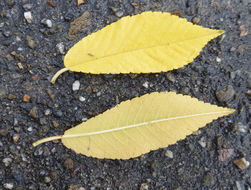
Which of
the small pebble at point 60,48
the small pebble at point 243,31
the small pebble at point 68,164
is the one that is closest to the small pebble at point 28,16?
the small pebble at point 60,48

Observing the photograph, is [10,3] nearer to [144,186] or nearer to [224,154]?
[144,186]

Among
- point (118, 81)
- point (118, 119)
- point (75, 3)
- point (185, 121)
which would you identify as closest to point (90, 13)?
point (75, 3)

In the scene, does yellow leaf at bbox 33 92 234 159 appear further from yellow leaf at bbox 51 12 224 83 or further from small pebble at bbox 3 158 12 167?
small pebble at bbox 3 158 12 167

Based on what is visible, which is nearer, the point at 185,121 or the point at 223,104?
the point at 185,121

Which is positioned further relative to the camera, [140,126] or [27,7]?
[27,7]

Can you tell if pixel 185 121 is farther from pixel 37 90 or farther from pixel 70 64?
pixel 37 90

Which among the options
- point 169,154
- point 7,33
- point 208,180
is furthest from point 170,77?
point 7,33

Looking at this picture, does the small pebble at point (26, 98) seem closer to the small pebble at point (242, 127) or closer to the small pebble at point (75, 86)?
the small pebble at point (75, 86)
